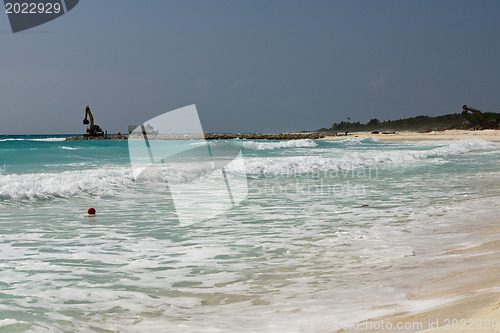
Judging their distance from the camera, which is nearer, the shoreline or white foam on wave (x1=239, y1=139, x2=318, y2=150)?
white foam on wave (x1=239, y1=139, x2=318, y2=150)

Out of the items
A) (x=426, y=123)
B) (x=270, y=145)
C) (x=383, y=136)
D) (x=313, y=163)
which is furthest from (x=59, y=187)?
(x=426, y=123)

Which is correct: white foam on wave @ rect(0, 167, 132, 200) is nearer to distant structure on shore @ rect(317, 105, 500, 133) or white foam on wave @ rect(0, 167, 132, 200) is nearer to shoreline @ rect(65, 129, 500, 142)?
shoreline @ rect(65, 129, 500, 142)

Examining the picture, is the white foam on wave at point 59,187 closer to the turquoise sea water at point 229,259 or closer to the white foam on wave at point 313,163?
the turquoise sea water at point 229,259

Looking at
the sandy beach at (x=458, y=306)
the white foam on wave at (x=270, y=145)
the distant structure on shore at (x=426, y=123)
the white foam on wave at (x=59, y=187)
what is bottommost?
the sandy beach at (x=458, y=306)

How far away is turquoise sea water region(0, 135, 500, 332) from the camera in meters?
3.37

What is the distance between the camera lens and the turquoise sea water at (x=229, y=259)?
3371 millimetres

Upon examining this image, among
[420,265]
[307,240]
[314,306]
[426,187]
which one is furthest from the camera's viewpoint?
[426,187]

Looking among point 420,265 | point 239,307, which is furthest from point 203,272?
point 420,265

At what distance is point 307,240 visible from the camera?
19.3ft

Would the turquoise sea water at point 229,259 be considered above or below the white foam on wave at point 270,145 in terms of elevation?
below

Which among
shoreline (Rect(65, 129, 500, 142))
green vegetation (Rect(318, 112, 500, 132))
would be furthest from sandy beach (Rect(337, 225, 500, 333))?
green vegetation (Rect(318, 112, 500, 132))

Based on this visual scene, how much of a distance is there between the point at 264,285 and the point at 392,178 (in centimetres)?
1117

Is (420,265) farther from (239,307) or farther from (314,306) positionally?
(239,307)

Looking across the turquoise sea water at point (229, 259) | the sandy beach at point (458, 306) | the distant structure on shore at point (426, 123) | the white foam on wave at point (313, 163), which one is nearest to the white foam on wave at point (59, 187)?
the turquoise sea water at point (229, 259)
